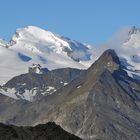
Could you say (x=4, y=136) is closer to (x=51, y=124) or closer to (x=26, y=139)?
(x=26, y=139)

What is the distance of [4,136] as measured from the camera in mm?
161500

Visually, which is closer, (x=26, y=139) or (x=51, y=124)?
(x=26, y=139)

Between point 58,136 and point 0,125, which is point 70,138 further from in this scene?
point 0,125

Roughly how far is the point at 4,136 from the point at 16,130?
5180 mm

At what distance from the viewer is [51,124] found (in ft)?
570

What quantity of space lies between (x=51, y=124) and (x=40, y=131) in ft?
21.0

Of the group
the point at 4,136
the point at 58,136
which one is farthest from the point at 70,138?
the point at 4,136

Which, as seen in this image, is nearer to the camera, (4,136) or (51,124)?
(4,136)

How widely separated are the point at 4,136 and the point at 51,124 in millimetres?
14810

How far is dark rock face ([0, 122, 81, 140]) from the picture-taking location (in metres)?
162

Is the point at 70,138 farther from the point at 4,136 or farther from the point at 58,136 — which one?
the point at 4,136

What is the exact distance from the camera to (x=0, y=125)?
563ft

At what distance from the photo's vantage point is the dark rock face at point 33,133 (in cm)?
16250

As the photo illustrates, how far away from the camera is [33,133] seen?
166000 millimetres
